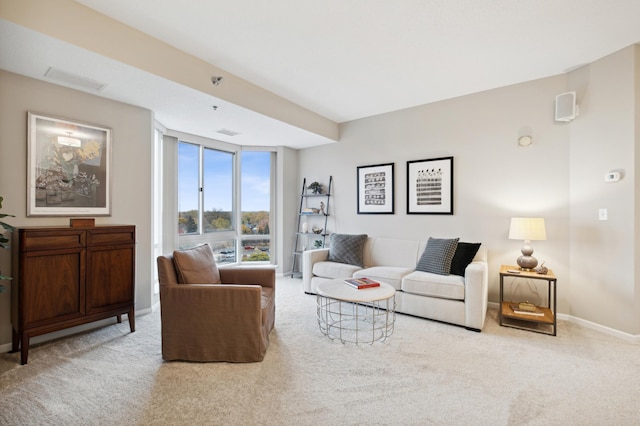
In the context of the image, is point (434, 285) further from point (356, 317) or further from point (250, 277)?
point (250, 277)

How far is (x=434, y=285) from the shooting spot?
132 inches

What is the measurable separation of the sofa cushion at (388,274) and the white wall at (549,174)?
872mm

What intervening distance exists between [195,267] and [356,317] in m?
1.53

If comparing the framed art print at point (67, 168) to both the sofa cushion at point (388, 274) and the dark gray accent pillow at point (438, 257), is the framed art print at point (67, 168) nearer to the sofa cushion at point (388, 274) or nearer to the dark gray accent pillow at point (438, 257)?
the sofa cushion at point (388, 274)

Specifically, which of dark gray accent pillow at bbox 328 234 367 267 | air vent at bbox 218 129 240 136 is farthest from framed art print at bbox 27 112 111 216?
dark gray accent pillow at bbox 328 234 367 267

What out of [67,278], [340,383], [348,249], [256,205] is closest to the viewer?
[340,383]

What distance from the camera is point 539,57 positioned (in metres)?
3.06

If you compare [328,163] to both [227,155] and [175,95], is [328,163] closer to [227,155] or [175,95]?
[227,155]

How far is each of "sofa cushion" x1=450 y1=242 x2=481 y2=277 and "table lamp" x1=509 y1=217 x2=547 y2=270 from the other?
1.41ft

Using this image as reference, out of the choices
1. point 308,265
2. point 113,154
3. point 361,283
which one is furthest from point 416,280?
point 113,154

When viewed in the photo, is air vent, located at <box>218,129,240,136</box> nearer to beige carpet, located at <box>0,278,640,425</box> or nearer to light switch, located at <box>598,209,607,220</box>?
beige carpet, located at <box>0,278,640,425</box>

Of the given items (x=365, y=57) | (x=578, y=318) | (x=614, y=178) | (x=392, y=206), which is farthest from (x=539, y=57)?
(x=578, y=318)

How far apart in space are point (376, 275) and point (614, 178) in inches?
101

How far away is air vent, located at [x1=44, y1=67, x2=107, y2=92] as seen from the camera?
8.66 feet
